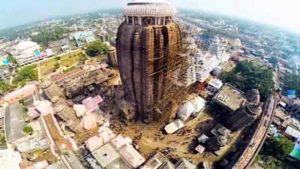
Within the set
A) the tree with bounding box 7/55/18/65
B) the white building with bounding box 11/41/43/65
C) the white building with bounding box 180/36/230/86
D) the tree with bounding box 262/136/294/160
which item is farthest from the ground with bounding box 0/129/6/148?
the tree with bounding box 262/136/294/160

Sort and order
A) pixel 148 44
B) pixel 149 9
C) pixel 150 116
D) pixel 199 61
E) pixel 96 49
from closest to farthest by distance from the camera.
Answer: pixel 149 9 → pixel 148 44 → pixel 150 116 → pixel 199 61 → pixel 96 49

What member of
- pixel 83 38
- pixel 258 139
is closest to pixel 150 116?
pixel 258 139

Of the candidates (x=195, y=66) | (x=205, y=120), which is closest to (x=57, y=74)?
(x=195, y=66)

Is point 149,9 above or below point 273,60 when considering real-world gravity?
above

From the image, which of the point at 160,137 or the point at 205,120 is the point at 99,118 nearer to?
the point at 160,137

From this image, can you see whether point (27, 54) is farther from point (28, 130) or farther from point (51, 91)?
point (28, 130)
